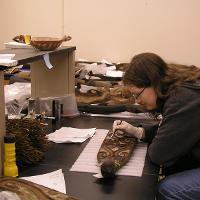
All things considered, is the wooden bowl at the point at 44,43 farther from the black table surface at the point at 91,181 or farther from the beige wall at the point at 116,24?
the beige wall at the point at 116,24

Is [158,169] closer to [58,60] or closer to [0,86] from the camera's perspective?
[0,86]

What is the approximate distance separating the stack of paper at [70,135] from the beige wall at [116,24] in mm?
2072

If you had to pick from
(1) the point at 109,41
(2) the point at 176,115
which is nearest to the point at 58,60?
(2) the point at 176,115

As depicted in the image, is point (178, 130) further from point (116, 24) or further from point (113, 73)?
point (116, 24)

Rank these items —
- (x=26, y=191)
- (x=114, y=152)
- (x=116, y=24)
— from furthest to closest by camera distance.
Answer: (x=116, y=24) → (x=114, y=152) → (x=26, y=191)

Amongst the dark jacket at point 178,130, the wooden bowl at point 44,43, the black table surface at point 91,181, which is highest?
the wooden bowl at point 44,43

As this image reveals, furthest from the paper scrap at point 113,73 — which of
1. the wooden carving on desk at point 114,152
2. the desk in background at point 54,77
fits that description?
the wooden carving on desk at point 114,152

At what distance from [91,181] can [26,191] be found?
29 centimetres

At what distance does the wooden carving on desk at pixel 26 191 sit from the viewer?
117 centimetres

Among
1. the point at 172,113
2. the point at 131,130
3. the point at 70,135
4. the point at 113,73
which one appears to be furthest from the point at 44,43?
the point at 113,73

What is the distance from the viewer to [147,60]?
1680 millimetres

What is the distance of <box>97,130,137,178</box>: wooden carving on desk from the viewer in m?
1.45

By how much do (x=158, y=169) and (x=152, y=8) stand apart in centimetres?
274

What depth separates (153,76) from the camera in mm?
1656
